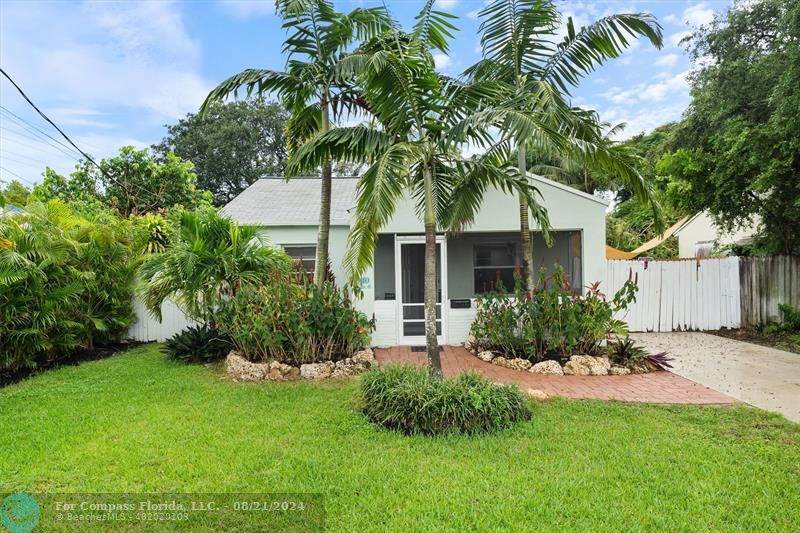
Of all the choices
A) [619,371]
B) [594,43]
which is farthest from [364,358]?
[594,43]

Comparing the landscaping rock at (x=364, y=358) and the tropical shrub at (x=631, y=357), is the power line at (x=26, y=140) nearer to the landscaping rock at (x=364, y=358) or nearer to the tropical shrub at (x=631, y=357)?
the landscaping rock at (x=364, y=358)

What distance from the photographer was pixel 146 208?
17078mm

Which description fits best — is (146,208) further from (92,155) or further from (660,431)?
(660,431)

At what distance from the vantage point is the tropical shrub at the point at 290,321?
22.9 ft

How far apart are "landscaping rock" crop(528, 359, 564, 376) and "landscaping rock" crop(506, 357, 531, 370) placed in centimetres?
11

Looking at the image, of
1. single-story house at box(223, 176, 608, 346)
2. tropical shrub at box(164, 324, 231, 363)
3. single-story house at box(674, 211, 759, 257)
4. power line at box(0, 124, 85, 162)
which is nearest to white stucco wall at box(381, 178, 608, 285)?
single-story house at box(223, 176, 608, 346)

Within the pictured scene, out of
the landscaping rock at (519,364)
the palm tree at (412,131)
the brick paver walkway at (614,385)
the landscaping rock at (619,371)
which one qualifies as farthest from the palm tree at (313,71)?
the landscaping rock at (619,371)

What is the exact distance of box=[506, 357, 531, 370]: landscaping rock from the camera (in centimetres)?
732

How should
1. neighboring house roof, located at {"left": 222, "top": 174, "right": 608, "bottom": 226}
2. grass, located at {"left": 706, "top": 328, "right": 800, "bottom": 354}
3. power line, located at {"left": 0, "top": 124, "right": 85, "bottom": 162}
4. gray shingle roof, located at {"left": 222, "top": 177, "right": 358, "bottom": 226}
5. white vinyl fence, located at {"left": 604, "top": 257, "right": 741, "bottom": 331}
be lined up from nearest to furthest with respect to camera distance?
1. grass, located at {"left": 706, "top": 328, "right": 800, "bottom": 354}
2. neighboring house roof, located at {"left": 222, "top": 174, "right": 608, "bottom": 226}
3. gray shingle roof, located at {"left": 222, "top": 177, "right": 358, "bottom": 226}
4. white vinyl fence, located at {"left": 604, "top": 257, "right": 741, "bottom": 331}
5. power line, located at {"left": 0, "top": 124, "right": 85, "bottom": 162}

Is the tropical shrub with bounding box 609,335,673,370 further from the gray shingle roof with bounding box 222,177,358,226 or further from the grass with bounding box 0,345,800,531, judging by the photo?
the gray shingle roof with bounding box 222,177,358,226

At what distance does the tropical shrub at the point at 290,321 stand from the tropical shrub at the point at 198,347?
1.01 m

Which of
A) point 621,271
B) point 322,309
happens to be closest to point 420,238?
point 322,309

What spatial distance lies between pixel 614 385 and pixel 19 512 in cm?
684

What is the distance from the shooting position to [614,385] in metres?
6.33
